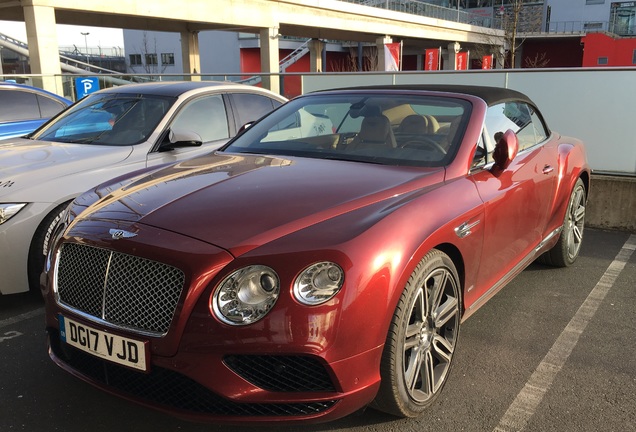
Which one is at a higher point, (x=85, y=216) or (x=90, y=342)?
(x=85, y=216)

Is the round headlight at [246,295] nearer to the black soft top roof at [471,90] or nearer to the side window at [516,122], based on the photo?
the side window at [516,122]

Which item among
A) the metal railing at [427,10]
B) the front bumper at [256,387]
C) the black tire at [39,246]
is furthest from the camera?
the metal railing at [427,10]

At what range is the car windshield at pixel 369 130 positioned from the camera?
11.4 feet

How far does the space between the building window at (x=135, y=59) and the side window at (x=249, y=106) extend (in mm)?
66268

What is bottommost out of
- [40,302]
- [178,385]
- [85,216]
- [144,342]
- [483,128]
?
[40,302]

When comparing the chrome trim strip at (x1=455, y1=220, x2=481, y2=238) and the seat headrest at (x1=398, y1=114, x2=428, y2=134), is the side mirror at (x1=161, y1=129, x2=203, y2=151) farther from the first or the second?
the chrome trim strip at (x1=455, y1=220, x2=481, y2=238)

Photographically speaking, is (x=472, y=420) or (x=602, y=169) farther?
(x=602, y=169)

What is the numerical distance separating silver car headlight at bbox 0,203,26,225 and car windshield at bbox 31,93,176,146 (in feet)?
4.01

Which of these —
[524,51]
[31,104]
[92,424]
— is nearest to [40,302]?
[92,424]

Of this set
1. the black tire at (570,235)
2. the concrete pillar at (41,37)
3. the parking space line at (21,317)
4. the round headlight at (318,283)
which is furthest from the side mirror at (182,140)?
the concrete pillar at (41,37)

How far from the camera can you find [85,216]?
2799 mm

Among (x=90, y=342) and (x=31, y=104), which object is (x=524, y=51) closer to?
(x=31, y=104)

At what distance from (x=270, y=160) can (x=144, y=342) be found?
1.56 m

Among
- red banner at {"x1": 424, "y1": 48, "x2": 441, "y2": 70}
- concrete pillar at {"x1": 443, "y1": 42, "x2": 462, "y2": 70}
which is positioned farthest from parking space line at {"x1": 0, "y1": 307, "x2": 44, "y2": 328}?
concrete pillar at {"x1": 443, "y1": 42, "x2": 462, "y2": 70}
